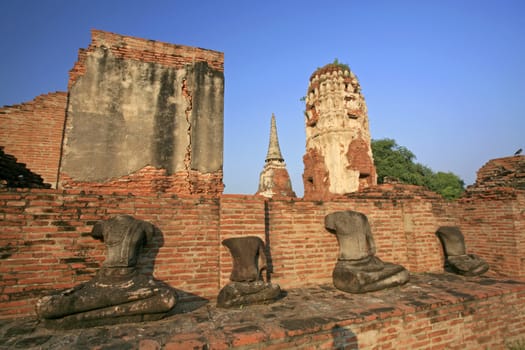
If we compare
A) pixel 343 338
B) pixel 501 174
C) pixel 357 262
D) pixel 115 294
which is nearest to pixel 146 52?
pixel 115 294

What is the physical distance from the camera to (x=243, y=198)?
15.5 ft

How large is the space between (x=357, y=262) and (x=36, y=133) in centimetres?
805

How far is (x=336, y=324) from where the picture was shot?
3264 mm

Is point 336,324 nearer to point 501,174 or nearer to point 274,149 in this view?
point 501,174

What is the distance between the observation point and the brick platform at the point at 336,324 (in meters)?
2.89

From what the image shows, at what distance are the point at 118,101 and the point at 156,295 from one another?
181 inches

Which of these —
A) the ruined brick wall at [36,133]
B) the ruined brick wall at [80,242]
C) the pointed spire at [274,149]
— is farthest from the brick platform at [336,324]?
the pointed spire at [274,149]

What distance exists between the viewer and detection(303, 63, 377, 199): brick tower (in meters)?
12.3

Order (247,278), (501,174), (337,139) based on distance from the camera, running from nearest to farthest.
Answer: (247,278) < (501,174) < (337,139)

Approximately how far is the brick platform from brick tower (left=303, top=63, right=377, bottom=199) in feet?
24.1

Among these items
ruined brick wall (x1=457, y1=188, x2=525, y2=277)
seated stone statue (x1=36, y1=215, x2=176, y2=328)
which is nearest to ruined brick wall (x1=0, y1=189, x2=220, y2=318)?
seated stone statue (x1=36, y1=215, x2=176, y2=328)

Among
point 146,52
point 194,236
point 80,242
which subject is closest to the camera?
point 80,242

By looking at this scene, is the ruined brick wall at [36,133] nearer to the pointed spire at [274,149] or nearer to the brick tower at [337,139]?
the brick tower at [337,139]

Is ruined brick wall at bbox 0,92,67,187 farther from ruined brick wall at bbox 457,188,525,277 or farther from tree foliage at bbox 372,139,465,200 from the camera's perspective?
tree foliage at bbox 372,139,465,200
